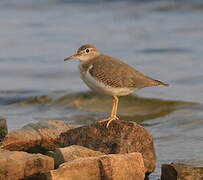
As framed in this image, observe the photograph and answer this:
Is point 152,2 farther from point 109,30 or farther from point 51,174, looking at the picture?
point 51,174

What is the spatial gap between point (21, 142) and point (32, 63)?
779cm

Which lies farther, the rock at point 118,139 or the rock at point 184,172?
the rock at point 118,139

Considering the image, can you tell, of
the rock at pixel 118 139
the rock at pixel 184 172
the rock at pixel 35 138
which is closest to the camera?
the rock at pixel 184 172

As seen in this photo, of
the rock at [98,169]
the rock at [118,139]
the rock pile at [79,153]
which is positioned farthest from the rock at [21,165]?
the rock at [118,139]

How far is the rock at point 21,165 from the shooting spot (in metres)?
7.04

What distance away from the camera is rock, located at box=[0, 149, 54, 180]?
7035 mm

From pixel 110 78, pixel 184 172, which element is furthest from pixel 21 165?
pixel 110 78

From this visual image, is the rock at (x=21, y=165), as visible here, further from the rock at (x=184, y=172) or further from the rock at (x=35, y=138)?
the rock at (x=35, y=138)

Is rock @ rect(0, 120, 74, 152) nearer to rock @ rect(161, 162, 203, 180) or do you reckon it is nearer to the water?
the water

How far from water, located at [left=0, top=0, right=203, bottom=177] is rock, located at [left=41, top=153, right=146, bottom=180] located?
0.88 m

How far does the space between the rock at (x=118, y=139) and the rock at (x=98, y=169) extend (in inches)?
33.6

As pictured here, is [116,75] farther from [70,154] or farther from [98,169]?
[98,169]

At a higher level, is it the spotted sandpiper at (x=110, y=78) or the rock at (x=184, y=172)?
the spotted sandpiper at (x=110, y=78)

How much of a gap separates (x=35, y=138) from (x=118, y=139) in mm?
1215
